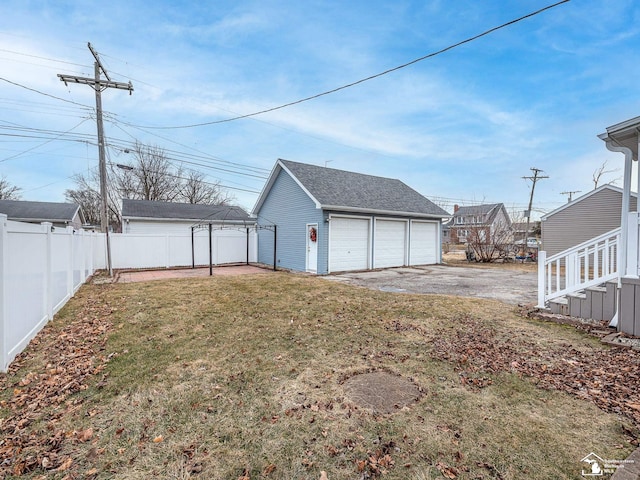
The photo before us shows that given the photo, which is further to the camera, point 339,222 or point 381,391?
point 339,222

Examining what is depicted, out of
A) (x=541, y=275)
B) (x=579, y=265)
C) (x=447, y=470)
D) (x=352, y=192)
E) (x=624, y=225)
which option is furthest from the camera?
(x=352, y=192)

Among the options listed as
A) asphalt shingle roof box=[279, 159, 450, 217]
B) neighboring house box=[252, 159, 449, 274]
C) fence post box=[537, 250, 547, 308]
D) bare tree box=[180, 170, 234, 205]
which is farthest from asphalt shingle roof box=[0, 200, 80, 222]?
fence post box=[537, 250, 547, 308]

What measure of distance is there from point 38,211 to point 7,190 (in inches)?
595

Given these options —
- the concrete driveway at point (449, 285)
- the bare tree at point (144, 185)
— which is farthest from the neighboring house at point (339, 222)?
the bare tree at point (144, 185)

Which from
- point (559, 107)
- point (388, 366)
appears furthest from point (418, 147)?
point (388, 366)

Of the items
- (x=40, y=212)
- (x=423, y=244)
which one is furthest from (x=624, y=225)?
(x=40, y=212)

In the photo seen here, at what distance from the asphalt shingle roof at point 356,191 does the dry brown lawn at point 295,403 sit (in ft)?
26.9

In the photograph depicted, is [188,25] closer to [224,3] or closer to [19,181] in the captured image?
[224,3]

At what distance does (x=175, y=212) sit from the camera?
73.5ft

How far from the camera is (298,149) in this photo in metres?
24.3

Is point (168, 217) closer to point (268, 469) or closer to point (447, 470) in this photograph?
point (268, 469)

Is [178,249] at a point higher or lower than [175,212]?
lower

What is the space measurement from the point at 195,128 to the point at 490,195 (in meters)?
26.4

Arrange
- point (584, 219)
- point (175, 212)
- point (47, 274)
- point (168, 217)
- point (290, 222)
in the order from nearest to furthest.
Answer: point (47, 274) < point (290, 222) < point (584, 219) < point (168, 217) < point (175, 212)
